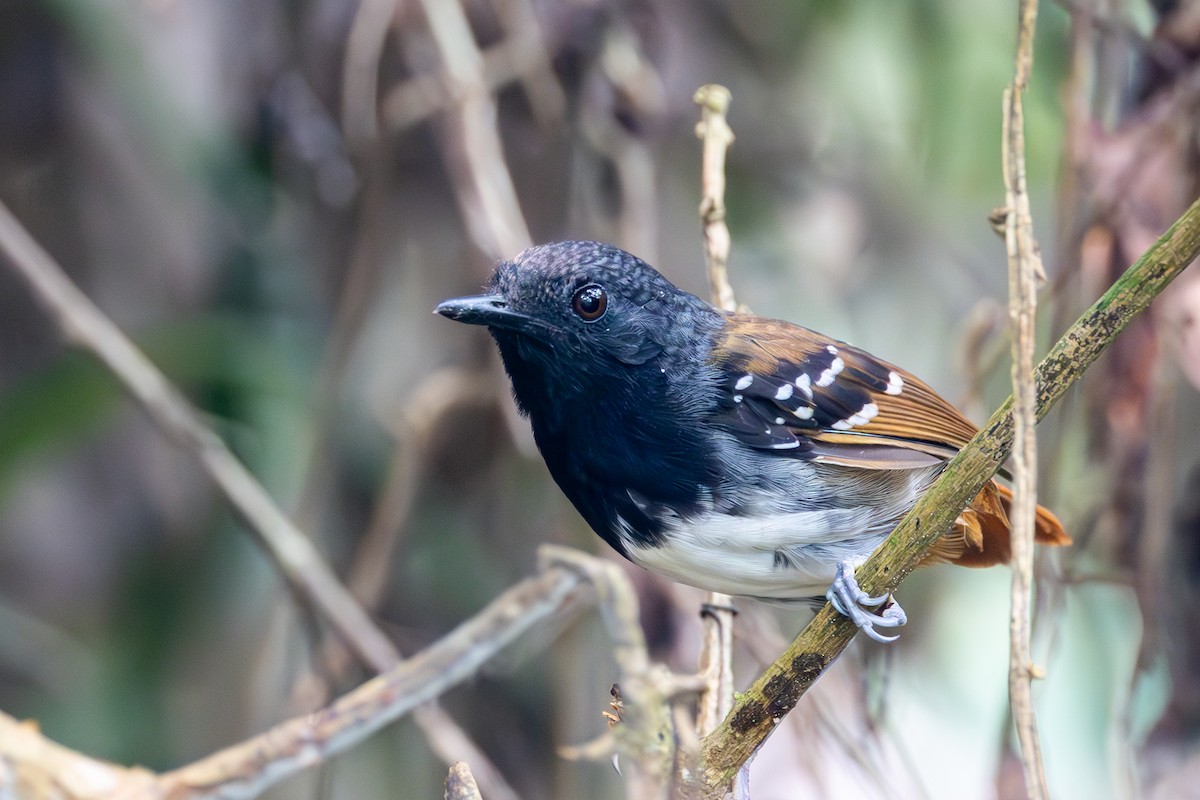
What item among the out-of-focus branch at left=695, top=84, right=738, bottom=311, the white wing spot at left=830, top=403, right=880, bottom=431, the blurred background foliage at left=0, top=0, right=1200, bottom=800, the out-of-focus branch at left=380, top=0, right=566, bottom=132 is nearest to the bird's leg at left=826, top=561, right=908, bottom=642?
the white wing spot at left=830, top=403, right=880, bottom=431

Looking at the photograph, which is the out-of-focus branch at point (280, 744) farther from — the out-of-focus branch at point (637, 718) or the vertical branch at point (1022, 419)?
the vertical branch at point (1022, 419)

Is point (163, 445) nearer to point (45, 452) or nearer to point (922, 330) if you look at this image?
point (45, 452)

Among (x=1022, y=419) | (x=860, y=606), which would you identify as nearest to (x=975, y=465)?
(x=1022, y=419)

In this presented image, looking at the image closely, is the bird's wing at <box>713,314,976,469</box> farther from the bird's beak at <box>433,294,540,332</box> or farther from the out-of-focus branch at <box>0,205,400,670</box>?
the out-of-focus branch at <box>0,205,400,670</box>

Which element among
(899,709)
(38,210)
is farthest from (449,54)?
(899,709)

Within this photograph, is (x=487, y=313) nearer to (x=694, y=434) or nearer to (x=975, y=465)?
(x=694, y=434)

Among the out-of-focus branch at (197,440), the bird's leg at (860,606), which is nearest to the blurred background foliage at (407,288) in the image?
the out-of-focus branch at (197,440)
